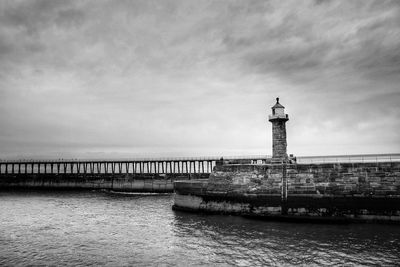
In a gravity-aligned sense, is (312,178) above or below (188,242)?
above

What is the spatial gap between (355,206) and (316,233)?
5.03m

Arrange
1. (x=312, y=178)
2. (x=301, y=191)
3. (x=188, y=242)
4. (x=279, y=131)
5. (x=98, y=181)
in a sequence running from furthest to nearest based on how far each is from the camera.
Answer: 1. (x=98, y=181)
2. (x=279, y=131)
3. (x=312, y=178)
4. (x=301, y=191)
5. (x=188, y=242)

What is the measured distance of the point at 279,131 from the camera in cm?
2708

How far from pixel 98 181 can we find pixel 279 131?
3380 centimetres

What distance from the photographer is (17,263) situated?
509 inches

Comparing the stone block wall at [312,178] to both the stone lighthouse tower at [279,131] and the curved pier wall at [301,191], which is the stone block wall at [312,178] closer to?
the curved pier wall at [301,191]

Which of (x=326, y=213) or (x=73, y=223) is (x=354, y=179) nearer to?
(x=326, y=213)

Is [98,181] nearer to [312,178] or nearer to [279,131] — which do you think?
[279,131]

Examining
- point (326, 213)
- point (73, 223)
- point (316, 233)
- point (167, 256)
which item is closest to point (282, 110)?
point (326, 213)

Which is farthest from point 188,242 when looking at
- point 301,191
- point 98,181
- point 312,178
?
point 98,181

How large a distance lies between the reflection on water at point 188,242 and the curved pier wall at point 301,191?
1.43 metres

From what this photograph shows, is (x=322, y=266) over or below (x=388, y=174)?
below

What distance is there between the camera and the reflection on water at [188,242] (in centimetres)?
1316

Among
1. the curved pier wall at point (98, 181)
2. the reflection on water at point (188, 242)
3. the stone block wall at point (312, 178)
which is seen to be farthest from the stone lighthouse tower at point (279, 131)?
the curved pier wall at point (98, 181)
